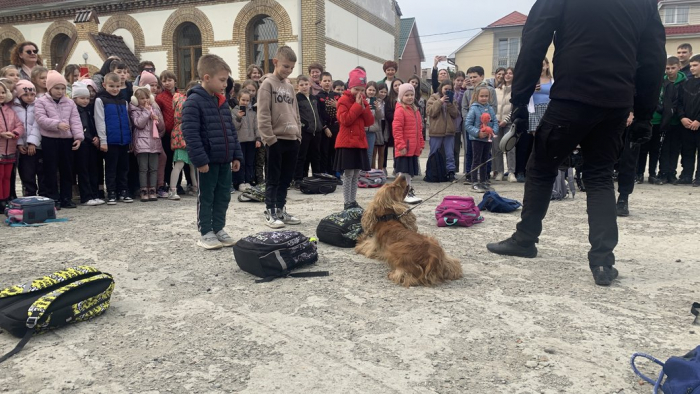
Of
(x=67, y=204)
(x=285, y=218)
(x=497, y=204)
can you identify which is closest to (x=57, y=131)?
(x=67, y=204)

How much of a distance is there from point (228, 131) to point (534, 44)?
3.04 m

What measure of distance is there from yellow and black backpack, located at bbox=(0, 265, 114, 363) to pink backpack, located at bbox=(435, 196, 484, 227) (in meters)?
3.97

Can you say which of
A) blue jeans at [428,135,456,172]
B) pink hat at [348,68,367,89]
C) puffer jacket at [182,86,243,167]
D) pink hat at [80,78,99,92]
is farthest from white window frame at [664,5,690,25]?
puffer jacket at [182,86,243,167]

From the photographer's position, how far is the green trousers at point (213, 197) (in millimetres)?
5086

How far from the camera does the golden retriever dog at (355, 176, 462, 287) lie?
3.91 meters

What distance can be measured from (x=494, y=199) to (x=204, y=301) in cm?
473

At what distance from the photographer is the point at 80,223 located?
21.2 ft

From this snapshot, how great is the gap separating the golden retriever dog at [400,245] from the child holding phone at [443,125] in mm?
5647

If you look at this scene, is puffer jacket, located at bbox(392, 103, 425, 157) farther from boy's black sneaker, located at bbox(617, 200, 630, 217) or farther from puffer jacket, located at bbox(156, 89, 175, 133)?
puffer jacket, located at bbox(156, 89, 175, 133)

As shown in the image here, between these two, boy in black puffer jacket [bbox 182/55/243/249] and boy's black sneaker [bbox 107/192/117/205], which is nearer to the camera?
boy in black puffer jacket [bbox 182/55/243/249]

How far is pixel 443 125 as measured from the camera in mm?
10164

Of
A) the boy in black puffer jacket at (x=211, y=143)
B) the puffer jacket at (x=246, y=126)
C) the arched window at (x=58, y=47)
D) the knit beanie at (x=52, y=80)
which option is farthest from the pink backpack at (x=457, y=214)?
the arched window at (x=58, y=47)

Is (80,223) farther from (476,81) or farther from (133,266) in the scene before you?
(476,81)

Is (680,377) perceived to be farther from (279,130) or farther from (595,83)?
(279,130)
